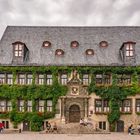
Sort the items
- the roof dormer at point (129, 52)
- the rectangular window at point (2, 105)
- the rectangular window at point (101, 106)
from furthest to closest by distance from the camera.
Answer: the roof dormer at point (129, 52), the rectangular window at point (2, 105), the rectangular window at point (101, 106)

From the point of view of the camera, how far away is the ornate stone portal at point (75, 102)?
54000mm

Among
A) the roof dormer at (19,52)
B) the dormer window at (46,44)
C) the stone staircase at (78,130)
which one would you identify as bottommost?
the stone staircase at (78,130)

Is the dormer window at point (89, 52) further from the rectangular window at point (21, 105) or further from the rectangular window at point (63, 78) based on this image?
the rectangular window at point (21, 105)

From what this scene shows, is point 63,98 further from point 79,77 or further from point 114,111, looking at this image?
point 114,111

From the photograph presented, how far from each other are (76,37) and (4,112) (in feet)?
49.5

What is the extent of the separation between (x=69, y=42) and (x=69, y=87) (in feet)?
24.3

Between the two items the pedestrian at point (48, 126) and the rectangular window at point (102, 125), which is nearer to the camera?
the pedestrian at point (48, 126)

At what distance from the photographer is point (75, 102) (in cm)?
5419

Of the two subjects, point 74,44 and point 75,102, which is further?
point 74,44

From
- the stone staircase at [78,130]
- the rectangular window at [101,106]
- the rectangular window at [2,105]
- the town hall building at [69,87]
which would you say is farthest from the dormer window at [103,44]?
the rectangular window at [2,105]

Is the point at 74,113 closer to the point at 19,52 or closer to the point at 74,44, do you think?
the point at 74,44

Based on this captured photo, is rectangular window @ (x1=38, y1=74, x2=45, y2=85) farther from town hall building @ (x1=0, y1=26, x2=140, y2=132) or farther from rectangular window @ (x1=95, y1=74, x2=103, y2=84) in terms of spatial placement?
rectangular window @ (x1=95, y1=74, x2=103, y2=84)

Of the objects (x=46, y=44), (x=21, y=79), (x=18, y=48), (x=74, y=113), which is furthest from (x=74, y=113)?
(x=18, y=48)

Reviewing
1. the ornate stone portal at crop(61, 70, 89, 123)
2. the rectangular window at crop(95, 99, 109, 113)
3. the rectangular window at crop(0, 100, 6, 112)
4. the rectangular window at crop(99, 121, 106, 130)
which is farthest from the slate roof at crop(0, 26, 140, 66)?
the rectangular window at crop(99, 121, 106, 130)
